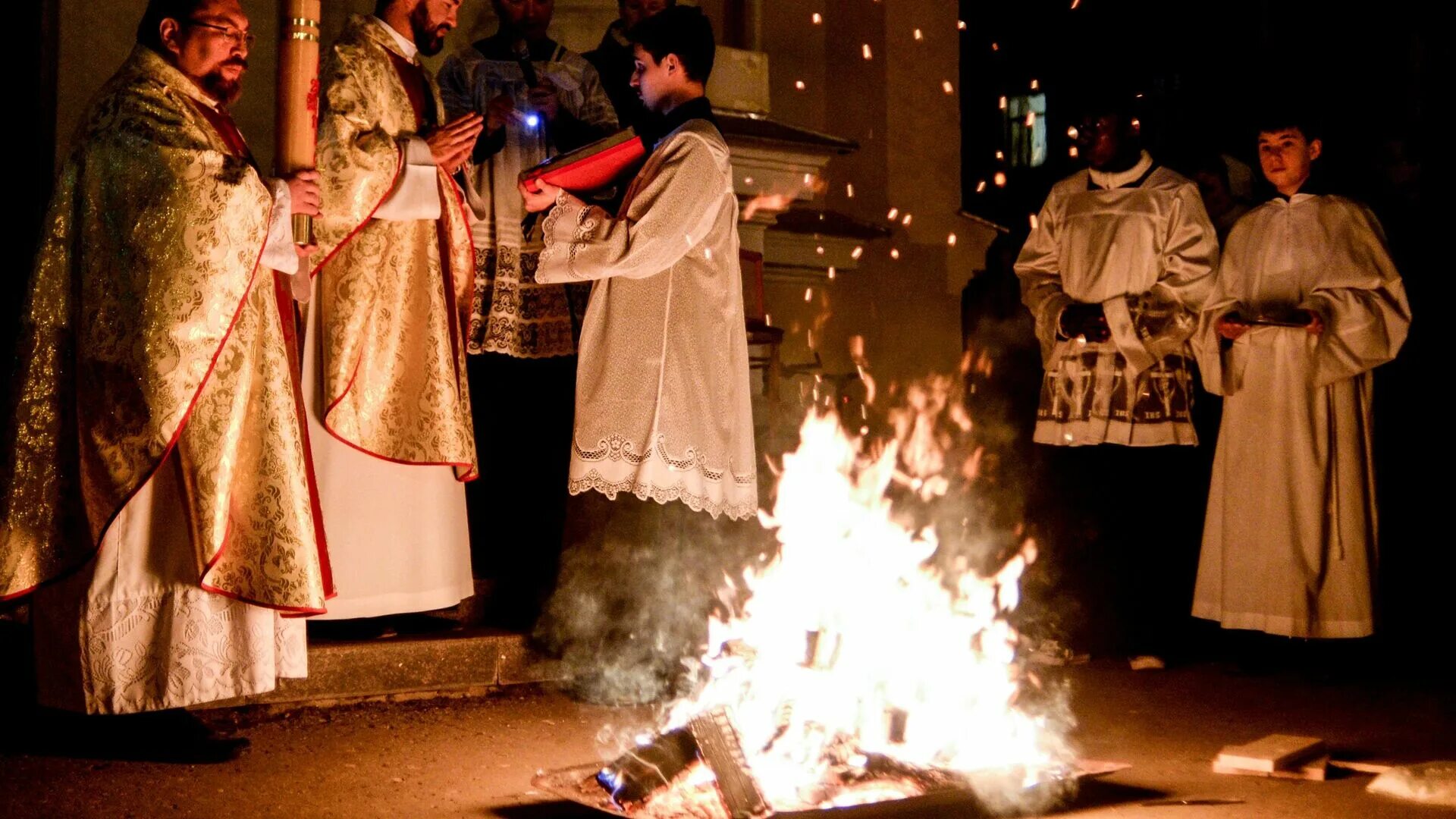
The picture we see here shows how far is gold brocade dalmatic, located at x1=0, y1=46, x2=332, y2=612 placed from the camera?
13.9ft

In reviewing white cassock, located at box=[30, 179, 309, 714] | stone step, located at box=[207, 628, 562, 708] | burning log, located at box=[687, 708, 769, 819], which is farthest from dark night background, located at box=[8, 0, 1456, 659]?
burning log, located at box=[687, 708, 769, 819]

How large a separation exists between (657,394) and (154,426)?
167 cm

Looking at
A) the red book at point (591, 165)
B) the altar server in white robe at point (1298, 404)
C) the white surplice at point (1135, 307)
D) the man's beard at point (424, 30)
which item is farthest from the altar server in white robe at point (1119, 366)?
the man's beard at point (424, 30)

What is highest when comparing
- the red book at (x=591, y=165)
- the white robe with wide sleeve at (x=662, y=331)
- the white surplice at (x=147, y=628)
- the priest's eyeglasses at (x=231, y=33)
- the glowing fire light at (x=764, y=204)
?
the priest's eyeglasses at (x=231, y=33)

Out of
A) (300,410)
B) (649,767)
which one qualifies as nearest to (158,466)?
(300,410)

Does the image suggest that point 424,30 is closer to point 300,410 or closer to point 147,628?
point 300,410

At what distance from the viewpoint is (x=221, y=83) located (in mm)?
4586

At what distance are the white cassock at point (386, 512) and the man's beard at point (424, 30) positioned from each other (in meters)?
0.51

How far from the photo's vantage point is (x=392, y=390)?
5.21 meters

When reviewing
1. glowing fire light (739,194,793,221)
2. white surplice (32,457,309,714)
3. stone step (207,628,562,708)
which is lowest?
stone step (207,628,562,708)

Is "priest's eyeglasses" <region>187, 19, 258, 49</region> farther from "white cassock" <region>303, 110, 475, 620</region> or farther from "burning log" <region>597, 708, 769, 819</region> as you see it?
"burning log" <region>597, 708, 769, 819</region>

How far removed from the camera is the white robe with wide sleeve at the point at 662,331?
5020 mm

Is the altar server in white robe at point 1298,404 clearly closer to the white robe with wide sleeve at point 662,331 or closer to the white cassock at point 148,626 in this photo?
the white robe with wide sleeve at point 662,331

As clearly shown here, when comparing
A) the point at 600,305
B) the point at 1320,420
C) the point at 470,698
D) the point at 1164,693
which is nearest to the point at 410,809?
the point at 470,698
